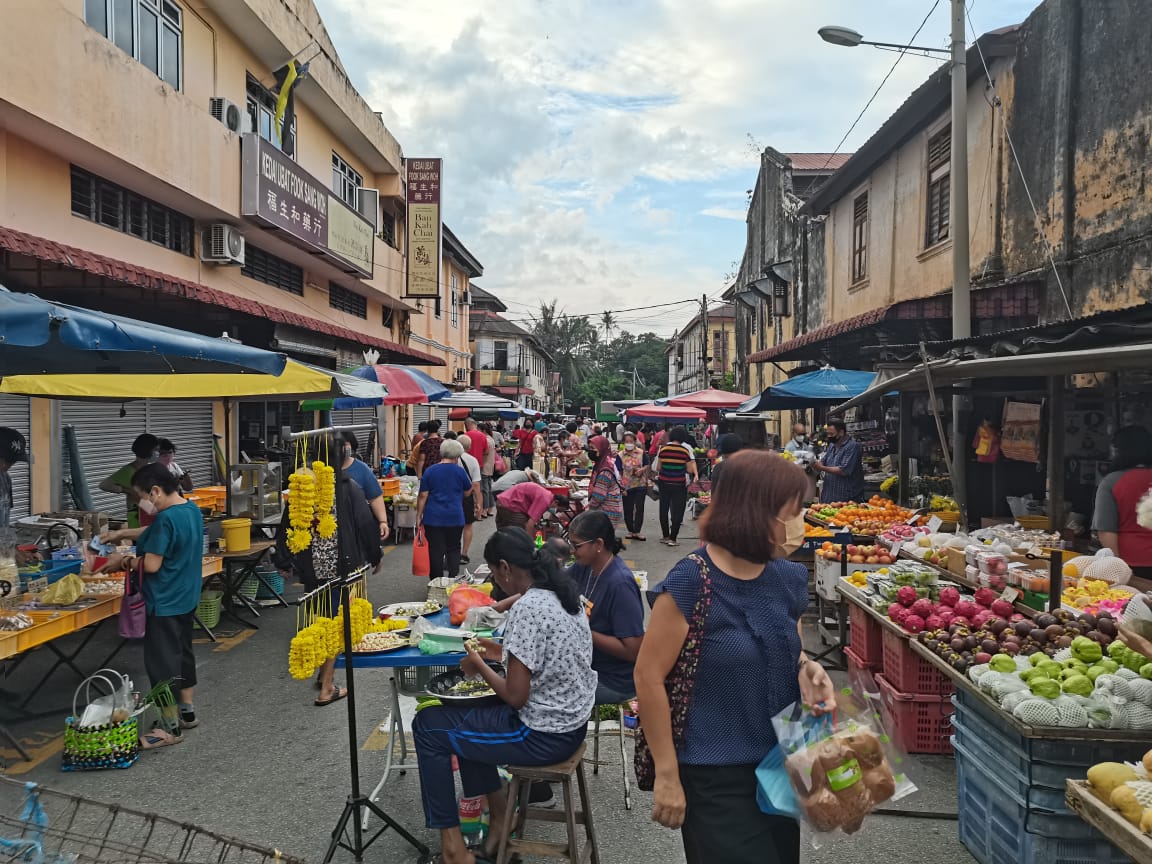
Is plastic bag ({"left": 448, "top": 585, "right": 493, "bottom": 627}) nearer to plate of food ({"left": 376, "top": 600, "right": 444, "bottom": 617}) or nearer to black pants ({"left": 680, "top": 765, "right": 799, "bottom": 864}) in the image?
plate of food ({"left": 376, "top": 600, "right": 444, "bottom": 617})

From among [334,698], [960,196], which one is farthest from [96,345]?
[960,196]

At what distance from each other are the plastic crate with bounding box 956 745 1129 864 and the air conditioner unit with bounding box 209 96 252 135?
43.1 feet

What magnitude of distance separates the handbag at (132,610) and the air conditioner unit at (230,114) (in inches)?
356

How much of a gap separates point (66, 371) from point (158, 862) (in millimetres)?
4789

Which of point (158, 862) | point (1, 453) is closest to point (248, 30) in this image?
point (1, 453)

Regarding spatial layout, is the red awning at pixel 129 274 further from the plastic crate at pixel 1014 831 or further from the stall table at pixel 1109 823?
the stall table at pixel 1109 823

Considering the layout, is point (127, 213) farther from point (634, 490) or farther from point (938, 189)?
point (938, 189)

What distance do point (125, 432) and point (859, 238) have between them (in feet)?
51.1

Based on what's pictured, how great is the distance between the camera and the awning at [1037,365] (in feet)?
13.2

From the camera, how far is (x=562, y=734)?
357 cm

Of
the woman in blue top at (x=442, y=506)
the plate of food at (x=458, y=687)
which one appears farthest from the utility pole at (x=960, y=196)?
the plate of food at (x=458, y=687)

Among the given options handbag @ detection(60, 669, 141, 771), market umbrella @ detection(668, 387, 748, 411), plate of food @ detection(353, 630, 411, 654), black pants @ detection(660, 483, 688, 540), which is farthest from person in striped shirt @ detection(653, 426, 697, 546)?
handbag @ detection(60, 669, 141, 771)

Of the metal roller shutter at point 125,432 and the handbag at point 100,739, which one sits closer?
the handbag at point 100,739

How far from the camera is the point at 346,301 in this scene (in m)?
20.1
